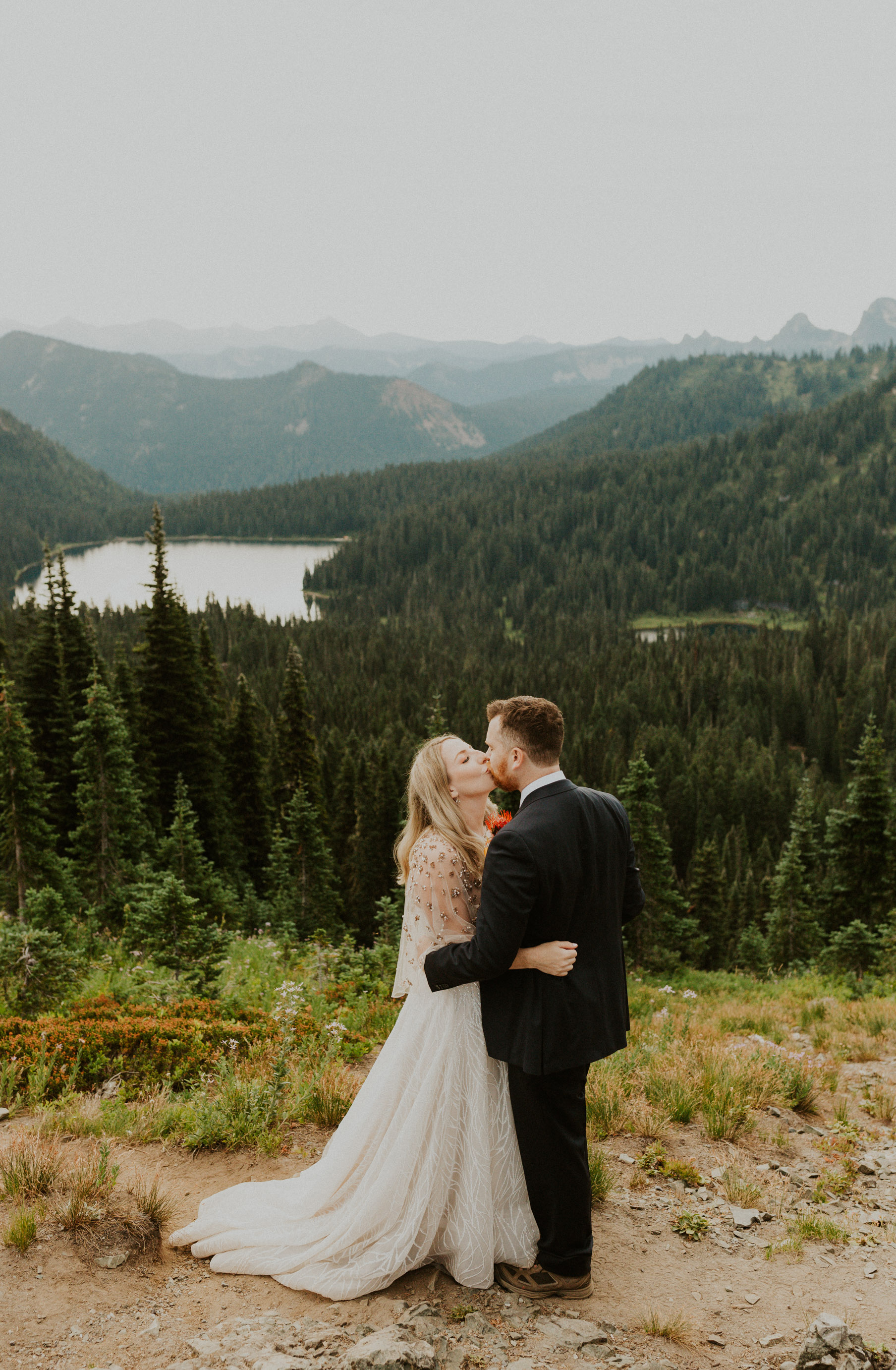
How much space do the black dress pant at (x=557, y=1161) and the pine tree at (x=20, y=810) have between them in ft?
61.0

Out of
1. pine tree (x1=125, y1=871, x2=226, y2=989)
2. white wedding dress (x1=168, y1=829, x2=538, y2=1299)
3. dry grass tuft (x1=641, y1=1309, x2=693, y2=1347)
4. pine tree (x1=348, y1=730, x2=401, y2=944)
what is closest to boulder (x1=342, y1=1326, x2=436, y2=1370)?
white wedding dress (x1=168, y1=829, x2=538, y2=1299)

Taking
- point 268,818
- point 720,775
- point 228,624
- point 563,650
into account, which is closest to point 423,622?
point 563,650

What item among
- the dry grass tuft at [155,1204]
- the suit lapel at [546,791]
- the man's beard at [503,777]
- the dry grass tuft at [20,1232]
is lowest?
the dry grass tuft at [155,1204]

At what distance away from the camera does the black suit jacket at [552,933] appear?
5266mm

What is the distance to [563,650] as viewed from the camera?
6097 inches

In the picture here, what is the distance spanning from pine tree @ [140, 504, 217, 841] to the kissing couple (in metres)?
30.2

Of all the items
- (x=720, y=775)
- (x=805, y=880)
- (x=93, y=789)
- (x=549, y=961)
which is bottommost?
(x=720, y=775)

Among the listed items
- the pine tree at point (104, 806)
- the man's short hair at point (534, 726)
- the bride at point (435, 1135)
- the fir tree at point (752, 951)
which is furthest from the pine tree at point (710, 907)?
the man's short hair at point (534, 726)

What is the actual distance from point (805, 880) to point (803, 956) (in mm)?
3684

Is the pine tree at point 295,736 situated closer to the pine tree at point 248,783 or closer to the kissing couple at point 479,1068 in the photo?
the pine tree at point 248,783

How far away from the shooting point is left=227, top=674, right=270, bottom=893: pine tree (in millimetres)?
41656

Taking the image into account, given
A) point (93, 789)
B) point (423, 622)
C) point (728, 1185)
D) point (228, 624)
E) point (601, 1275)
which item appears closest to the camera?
point (601, 1275)

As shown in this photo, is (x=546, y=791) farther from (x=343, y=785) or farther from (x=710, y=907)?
(x=343, y=785)

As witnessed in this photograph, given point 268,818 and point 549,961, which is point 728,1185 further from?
point 268,818
